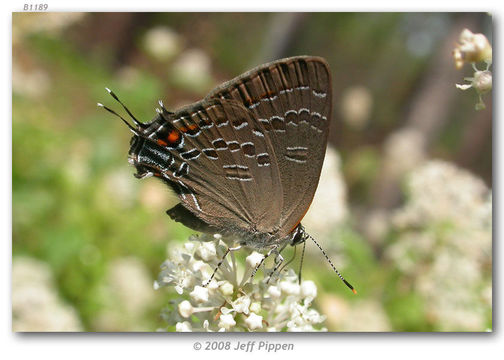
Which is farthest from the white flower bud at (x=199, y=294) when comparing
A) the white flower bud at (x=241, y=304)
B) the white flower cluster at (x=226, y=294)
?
the white flower bud at (x=241, y=304)

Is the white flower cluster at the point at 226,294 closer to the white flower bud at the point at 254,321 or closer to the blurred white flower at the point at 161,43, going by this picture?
the white flower bud at the point at 254,321

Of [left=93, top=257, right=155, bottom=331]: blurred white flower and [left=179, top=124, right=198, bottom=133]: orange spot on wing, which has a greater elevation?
[left=179, top=124, right=198, bottom=133]: orange spot on wing

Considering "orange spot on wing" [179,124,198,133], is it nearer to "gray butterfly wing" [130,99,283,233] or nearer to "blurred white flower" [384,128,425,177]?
"gray butterfly wing" [130,99,283,233]

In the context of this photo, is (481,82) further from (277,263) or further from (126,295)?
(126,295)

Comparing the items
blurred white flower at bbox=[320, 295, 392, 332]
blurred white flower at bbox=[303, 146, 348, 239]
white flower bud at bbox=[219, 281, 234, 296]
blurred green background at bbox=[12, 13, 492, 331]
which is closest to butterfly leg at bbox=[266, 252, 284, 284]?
white flower bud at bbox=[219, 281, 234, 296]
